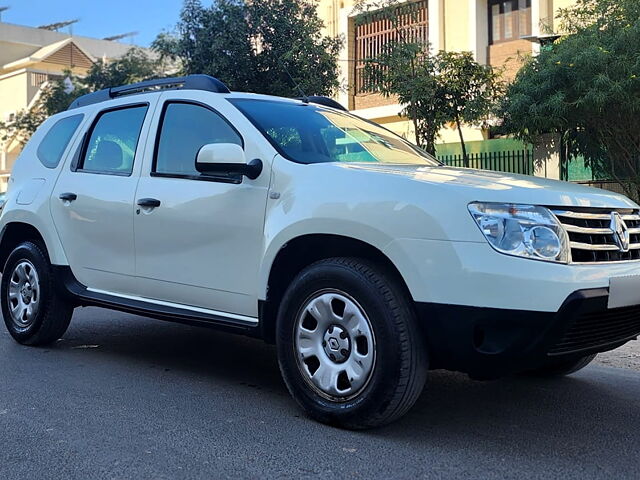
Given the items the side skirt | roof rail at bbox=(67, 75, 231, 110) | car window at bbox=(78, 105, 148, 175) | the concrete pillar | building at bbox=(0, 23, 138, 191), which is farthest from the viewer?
building at bbox=(0, 23, 138, 191)

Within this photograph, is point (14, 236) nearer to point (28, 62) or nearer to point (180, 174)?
point (180, 174)

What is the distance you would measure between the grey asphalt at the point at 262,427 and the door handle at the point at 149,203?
3.72 ft

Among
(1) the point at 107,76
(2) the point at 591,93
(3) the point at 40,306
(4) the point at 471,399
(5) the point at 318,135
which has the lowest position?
(4) the point at 471,399

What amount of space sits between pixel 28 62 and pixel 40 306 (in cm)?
4025

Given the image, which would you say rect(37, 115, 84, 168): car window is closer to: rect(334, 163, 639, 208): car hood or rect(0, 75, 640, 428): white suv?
rect(0, 75, 640, 428): white suv

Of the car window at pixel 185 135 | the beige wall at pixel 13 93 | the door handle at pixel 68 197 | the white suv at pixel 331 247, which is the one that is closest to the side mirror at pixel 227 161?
the white suv at pixel 331 247

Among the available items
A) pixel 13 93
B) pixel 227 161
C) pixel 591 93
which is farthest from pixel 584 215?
pixel 13 93

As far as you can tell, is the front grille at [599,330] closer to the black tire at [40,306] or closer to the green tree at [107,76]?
the black tire at [40,306]

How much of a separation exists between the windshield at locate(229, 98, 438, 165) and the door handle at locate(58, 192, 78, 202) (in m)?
1.51

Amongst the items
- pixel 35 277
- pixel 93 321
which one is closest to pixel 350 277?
pixel 35 277

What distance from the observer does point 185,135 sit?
473 centimetres

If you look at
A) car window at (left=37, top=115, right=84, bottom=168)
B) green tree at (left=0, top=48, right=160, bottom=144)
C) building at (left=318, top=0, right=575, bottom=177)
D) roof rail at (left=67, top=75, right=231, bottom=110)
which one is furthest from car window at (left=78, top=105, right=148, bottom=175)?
green tree at (left=0, top=48, right=160, bottom=144)

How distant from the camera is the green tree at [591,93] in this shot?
37.2 feet

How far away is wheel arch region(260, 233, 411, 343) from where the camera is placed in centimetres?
360
